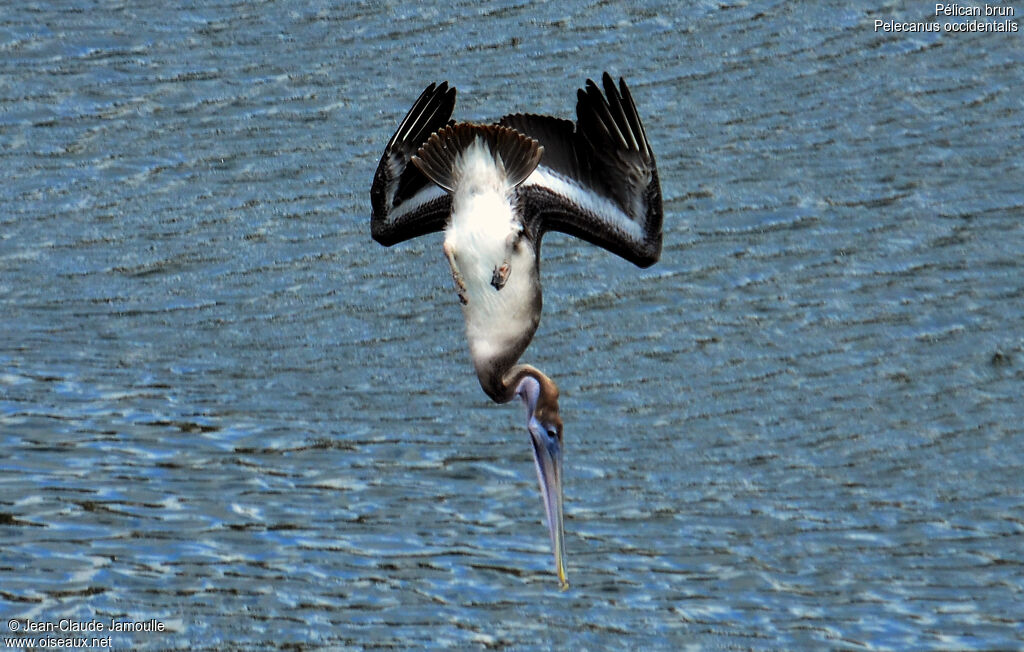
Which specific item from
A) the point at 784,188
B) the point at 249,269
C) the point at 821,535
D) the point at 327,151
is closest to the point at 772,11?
the point at 784,188

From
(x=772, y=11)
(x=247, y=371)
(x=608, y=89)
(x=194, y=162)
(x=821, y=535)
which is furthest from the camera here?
(x=772, y=11)

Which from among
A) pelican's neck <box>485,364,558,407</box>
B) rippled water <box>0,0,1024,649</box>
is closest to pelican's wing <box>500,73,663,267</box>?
pelican's neck <box>485,364,558,407</box>

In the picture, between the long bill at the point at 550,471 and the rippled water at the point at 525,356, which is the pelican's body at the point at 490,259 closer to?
the long bill at the point at 550,471

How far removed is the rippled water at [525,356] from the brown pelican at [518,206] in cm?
183

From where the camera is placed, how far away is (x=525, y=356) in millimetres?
14359

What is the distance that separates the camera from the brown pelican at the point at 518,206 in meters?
10.3

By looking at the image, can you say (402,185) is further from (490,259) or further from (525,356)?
(525,356)

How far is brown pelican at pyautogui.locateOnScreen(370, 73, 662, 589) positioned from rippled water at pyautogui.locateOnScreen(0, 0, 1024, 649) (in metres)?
1.83

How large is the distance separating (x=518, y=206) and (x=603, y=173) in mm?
952

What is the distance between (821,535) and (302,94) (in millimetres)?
7817

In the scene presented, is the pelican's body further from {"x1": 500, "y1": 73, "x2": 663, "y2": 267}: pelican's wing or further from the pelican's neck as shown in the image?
{"x1": 500, "y1": 73, "x2": 663, "y2": 267}: pelican's wing

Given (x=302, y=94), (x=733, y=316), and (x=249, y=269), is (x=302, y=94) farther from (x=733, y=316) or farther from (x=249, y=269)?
(x=733, y=316)

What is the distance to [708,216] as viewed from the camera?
16.2 meters

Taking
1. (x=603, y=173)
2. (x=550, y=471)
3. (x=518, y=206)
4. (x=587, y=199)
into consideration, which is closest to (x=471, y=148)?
(x=518, y=206)
